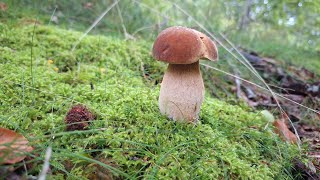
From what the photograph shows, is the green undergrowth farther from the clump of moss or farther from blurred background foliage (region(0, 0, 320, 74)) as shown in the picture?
blurred background foliage (region(0, 0, 320, 74))

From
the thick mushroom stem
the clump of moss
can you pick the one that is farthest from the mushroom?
the clump of moss

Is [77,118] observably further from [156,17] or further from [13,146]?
[156,17]

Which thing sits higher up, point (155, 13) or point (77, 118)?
point (155, 13)

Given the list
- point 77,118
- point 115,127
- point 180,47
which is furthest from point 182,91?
point 77,118

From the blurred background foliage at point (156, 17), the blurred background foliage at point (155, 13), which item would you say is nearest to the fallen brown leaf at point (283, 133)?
the blurred background foliage at point (156, 17)

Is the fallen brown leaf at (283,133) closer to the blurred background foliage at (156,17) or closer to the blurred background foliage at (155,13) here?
the blurred background foliage at (156,17)

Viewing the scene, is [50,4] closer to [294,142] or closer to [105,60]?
[105,60]
